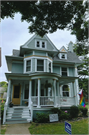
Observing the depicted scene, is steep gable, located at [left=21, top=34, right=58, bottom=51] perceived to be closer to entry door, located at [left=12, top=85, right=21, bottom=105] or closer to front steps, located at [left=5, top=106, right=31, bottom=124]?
entry door, located at [left=12, top=85, right=21, bottom=105]

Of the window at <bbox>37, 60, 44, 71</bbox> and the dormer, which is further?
the dormer

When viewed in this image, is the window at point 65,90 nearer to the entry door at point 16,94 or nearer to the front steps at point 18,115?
the entry door at point 16,94

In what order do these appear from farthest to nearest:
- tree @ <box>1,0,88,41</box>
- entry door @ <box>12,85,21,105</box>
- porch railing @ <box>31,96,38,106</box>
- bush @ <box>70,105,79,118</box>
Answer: entry door @ <box>12,85,21,105</box>
porch railing @ <box>31,96,38,106</box>
bush @ <box>70,105,79,118</box>
tree @ <box>1,0,88,41</box>

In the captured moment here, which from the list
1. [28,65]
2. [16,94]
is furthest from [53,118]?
[28,65]

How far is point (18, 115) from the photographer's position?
6492mm

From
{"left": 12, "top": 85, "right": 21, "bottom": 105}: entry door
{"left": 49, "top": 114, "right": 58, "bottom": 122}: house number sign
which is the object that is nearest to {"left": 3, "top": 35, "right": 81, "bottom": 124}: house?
{"left": 12, "top": 85, "right": 21, "bottom": 105}: entry door

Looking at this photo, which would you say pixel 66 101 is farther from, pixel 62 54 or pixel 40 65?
pixel 62 54

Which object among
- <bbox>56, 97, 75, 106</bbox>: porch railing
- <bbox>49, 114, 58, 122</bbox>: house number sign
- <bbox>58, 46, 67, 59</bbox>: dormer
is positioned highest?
<bbox>58, 46, 67, 59</bbox>: dormer

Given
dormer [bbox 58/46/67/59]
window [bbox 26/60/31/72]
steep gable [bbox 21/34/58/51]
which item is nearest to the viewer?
window [bbox 26/60/31/72]

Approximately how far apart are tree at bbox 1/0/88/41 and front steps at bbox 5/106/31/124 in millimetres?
5549

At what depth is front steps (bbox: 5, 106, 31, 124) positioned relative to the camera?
601 cm

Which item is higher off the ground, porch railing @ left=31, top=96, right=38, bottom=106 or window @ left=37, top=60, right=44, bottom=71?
window @ left=37, top=60, right=44, bottom=71

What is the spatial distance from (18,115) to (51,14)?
20.8ft

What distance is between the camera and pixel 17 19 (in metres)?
1.84
